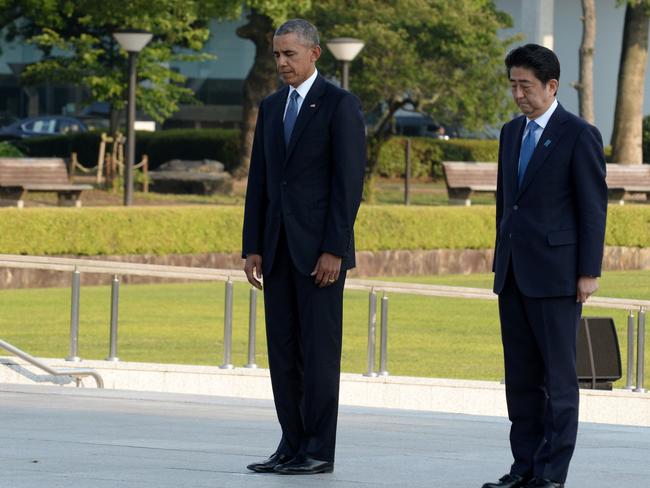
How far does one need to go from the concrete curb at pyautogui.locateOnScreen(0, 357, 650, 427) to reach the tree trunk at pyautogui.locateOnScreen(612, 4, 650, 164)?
29.0 metres

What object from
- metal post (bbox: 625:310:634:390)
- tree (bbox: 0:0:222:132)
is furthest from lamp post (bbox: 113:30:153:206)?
metal post (bbox: 625:310:634:390)

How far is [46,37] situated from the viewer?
3544 cm

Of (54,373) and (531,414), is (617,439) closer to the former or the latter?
(531,414)

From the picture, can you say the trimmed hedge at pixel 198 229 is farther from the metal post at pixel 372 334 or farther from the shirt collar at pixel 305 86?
the shirt collar at pixel 305 86

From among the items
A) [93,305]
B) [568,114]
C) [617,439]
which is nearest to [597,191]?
[568,114]

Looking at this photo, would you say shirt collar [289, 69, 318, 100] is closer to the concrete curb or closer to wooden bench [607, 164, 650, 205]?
the concrete curb

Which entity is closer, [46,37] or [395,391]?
[395,391]

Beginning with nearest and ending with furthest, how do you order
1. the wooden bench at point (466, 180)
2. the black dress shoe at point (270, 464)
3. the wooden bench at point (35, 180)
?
the black dress shoe at point (270, 464) → the wooden bench at point (35, 180) → the wooden bench at point (466, 180)

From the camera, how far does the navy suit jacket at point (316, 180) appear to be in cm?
672

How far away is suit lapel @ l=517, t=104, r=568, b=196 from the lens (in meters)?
6.35

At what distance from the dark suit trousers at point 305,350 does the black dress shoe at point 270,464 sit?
0.13 ft

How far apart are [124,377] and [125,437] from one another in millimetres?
4474

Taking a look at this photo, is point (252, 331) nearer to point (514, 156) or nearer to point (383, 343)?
point (383, 343)

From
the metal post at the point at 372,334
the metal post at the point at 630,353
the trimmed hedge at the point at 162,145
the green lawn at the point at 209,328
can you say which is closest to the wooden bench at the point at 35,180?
the green lawn at the point at 209,328
